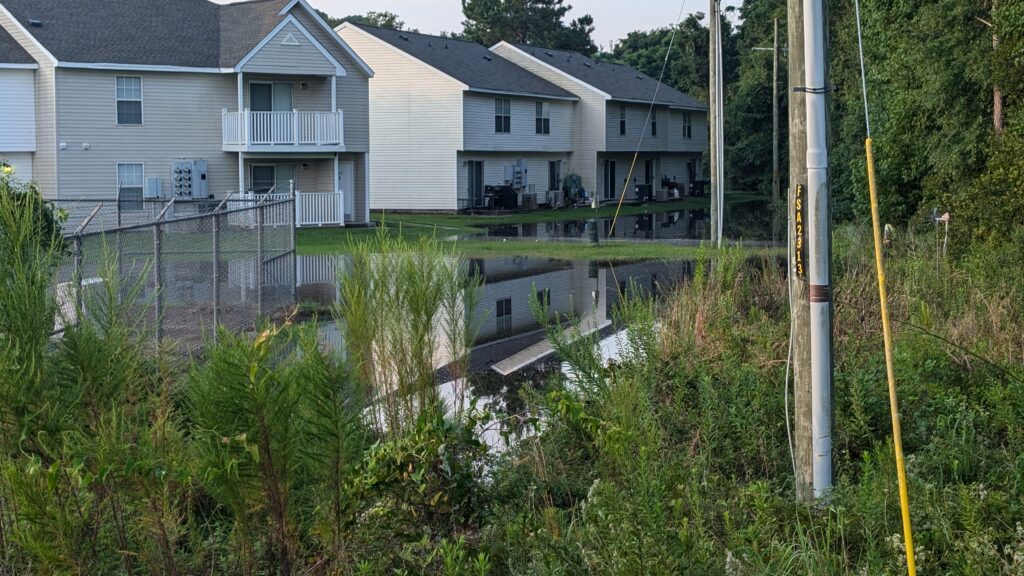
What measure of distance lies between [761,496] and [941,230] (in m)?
16.6

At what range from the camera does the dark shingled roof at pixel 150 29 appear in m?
35.5

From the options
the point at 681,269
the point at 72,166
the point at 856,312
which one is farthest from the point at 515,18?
the point at 856,312

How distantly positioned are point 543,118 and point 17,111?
83.8 ft

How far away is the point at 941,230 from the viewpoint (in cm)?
2080

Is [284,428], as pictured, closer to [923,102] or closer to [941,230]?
[941,230]

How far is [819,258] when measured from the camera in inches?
250

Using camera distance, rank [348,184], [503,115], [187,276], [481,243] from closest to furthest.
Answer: [187,276] < [481,243] < [348,184] < [503,115]

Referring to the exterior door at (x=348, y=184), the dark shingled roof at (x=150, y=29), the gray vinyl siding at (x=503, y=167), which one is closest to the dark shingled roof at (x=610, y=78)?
the gray vinyl siding at (x=503, y=167)

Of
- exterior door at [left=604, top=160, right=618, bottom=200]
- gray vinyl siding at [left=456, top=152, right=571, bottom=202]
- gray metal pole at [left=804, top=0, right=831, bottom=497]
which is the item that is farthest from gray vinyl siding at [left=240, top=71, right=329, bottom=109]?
gray metal pole at [left=804, top=0, right=831, bottom=497]

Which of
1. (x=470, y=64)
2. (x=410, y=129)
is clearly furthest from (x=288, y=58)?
(x=470, y=64)

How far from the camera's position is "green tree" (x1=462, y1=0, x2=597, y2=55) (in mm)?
93562

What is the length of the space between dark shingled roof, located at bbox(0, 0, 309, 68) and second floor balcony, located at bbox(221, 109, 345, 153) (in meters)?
1.78

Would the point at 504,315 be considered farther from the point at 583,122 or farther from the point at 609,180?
the point at 609,180

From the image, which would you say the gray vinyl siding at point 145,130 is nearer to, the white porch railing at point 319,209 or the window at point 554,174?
the white porch railing at point 319,209
